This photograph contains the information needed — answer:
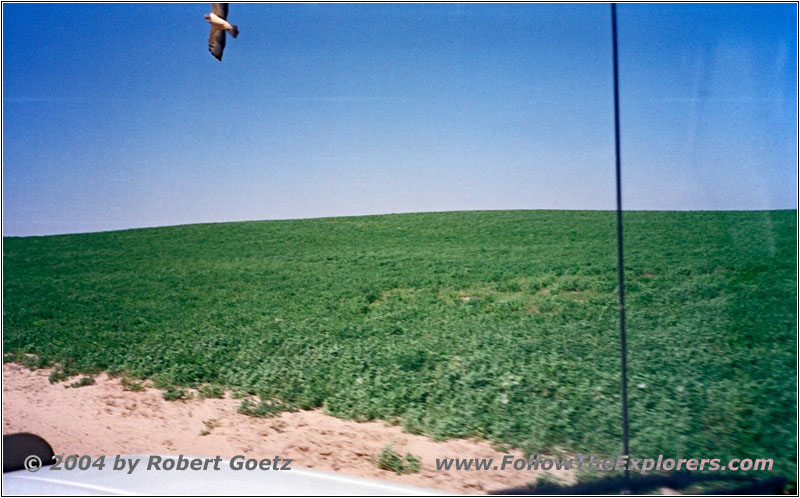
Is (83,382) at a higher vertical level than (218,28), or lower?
lower

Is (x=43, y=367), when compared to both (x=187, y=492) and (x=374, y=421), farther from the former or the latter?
(x=187, y=492)

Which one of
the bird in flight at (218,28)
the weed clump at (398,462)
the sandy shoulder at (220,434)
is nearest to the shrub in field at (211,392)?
the sandy shoulder at (220,434)

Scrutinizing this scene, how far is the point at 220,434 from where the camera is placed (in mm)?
4590

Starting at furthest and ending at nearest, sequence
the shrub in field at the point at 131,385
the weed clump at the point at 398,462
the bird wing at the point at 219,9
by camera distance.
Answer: the shrub in field at the point at 131,385 < the weed clump at the point at 398,462 < the bird wing at the point at 219,9

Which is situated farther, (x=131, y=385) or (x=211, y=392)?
(x=131, y=385)

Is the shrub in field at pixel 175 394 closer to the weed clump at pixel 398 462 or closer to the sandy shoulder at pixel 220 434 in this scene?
the sandy shoulder at pixel 220 434

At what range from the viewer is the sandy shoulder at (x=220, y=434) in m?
3.74

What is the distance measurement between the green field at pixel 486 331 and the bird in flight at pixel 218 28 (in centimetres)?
297

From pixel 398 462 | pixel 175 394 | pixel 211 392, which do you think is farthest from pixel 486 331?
pixel 175 394

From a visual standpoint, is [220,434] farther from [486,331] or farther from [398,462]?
[486,331]

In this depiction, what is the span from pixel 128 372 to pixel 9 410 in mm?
1129

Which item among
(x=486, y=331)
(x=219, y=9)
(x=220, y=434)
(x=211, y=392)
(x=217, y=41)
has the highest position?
(x=219, y=9)

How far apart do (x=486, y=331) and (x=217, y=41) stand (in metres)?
4.80

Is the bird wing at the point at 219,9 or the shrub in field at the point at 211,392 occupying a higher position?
the bird wing at the point at 219,9
